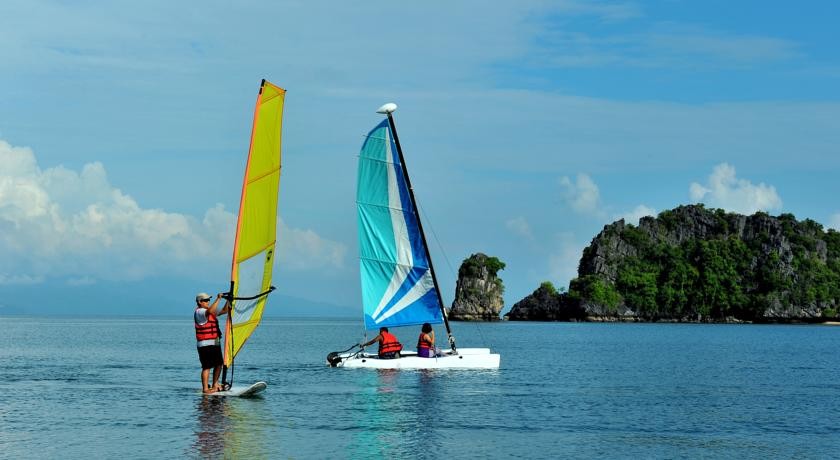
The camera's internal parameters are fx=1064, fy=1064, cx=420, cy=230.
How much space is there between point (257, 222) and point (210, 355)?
173 inches

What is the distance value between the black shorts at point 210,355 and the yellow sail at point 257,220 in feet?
1.26

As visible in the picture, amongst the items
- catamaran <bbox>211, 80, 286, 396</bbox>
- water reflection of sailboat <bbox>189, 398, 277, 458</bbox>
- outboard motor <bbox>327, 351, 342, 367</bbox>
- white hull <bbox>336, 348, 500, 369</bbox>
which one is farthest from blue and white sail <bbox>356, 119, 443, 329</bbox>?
catamaran <bbox>211, 80, 286, 396</bbox>

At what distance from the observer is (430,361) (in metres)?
46.7

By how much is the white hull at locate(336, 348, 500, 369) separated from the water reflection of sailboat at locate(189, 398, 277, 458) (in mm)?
11798

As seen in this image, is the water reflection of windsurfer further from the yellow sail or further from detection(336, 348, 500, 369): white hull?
detection(336, 348, 500, 369): white hull

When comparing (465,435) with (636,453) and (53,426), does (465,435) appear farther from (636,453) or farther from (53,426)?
(53,426)

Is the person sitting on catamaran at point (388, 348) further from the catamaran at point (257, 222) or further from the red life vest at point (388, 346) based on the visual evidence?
the catamaran at point (257, 222)

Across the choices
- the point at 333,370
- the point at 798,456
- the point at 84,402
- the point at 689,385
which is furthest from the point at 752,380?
the point at 84,402

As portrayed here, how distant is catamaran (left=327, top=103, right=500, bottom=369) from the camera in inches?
1955

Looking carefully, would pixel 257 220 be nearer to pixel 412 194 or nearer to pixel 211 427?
pixel 211 427

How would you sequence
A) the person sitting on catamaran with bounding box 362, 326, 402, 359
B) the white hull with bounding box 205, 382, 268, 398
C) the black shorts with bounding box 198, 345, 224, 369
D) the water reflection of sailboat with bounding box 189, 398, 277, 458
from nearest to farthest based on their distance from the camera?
1. the water reflection of sailboat with bounding box 189, 398, 277, 458
2. the black shorts with bounding box 198, 345, 224, 369
3. the white hull with bounding box 205, 382, 268, 398
4. the person sitting on catamaran with bounding box 362, 326, 402, 359

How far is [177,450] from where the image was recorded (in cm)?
2542

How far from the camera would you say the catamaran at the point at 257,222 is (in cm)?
3075

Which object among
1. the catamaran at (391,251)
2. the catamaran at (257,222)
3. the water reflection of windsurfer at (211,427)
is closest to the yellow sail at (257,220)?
the catamaran at (257,222)
